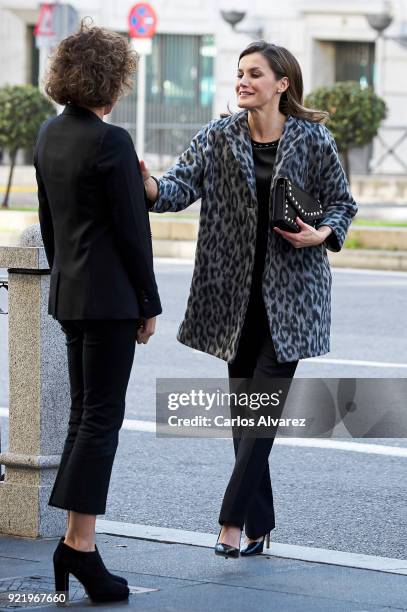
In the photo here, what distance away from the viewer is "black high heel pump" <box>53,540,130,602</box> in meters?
4.93

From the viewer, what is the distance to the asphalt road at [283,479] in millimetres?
6430

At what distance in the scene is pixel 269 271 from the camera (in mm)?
5516

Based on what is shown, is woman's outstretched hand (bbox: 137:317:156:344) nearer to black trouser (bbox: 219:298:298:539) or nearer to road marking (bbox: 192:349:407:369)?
black trouser (bbox: 219:298:298:539)

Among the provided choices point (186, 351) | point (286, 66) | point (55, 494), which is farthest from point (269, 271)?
point (186, 351)

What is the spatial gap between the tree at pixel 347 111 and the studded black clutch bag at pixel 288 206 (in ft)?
58.9

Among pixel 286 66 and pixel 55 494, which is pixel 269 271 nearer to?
pixel 286 66

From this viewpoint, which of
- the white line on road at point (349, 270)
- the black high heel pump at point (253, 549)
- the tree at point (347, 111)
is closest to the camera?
the black high heel pump at point (253, 549)

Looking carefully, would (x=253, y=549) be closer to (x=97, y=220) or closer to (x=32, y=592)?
(x=32, y=592)

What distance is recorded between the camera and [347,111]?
76.8ft

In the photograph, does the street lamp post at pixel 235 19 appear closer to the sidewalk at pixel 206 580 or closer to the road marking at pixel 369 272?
the road marking at pixel 369 272

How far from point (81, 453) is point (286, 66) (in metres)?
1.57

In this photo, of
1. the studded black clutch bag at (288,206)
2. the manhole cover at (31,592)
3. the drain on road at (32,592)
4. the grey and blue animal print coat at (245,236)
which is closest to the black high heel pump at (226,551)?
the drain on road at (32,592)

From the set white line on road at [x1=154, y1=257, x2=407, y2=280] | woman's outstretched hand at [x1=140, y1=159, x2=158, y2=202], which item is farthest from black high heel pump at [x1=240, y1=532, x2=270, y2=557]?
white line on road at [x1=154, y1=257, x2=407, y2=280]

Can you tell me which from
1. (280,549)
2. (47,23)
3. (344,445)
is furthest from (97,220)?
(47,23)
